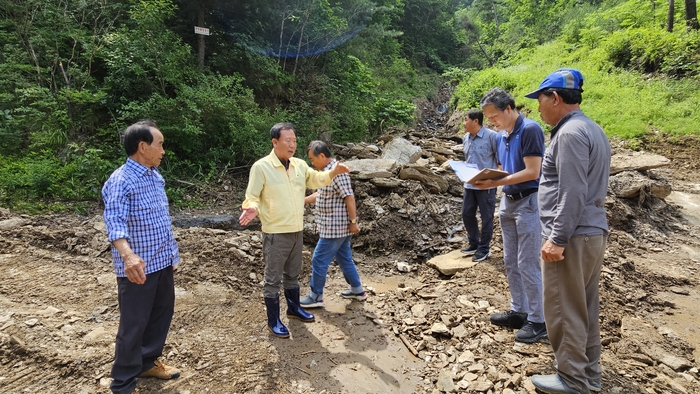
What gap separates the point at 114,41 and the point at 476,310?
8.86 m

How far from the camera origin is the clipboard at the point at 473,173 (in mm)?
3005

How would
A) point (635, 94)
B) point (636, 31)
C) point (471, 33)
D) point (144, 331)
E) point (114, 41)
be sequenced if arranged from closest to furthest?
1. point (144, 331)
2. point (114, 41)
3. point (635, 94)
4. point (636, 31)
5. point (471, 33)

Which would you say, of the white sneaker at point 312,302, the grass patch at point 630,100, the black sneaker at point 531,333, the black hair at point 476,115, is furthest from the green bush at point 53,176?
the grass patch at point 630,100

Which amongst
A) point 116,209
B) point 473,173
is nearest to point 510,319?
point 473,173

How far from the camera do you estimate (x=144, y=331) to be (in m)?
2.58

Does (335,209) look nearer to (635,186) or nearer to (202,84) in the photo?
(635,186)

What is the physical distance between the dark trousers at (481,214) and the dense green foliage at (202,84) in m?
5.17

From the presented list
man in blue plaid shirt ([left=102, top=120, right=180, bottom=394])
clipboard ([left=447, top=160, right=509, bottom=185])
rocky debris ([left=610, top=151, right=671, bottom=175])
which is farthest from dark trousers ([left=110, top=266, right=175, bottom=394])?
rocky debris ([left=610, top=151, right=671, bottom=175])

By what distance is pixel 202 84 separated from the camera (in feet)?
27.2

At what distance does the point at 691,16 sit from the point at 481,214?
14.6 meters

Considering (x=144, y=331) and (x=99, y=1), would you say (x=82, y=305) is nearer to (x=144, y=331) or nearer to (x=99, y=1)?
(x=144, y=331)

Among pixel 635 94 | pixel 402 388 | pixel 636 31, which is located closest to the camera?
pixel 402 388

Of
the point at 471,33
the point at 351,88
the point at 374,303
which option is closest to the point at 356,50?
the point at 351,88

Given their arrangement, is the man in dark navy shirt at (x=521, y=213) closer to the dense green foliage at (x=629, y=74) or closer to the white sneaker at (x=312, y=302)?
the white sneaker at (x=312, y=302)
